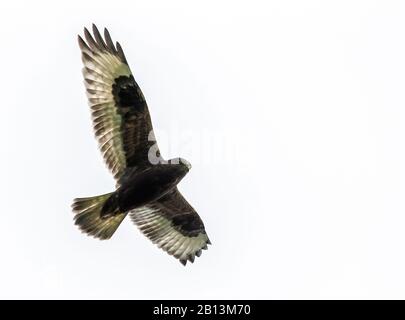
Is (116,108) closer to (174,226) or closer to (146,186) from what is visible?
(146,186)

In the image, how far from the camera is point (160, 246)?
16234 mm

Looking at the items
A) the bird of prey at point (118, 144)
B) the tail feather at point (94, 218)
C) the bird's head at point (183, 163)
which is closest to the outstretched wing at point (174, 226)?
the bird of prey at point (118, 144)

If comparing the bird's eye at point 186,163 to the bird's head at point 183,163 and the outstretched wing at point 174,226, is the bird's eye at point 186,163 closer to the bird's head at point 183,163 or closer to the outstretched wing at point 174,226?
the bird's head at point 183,163

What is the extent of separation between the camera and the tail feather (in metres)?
14.7

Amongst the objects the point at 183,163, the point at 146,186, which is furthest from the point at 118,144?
the point at 183,163

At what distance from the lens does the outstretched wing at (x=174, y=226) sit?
A: 16.0 metres

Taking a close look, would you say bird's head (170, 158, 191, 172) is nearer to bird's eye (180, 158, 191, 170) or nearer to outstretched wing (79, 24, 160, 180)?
bird's eye (180, 158, 191, 170)

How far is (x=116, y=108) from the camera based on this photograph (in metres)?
14.8

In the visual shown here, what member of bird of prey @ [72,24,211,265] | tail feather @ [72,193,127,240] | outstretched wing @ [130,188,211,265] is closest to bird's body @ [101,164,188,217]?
bird of prey @ [72,24,211,265]

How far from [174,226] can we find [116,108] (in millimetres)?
2370
